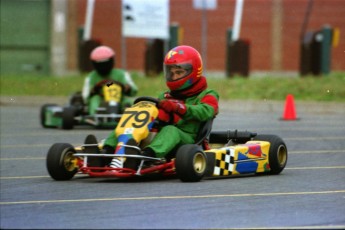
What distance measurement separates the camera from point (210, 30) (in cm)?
3441

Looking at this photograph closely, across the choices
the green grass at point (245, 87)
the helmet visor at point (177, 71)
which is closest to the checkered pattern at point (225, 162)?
the helmet visor at point (177, 71)

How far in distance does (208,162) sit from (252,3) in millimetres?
24742

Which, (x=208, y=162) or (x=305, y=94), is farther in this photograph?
(x=305, y=94)

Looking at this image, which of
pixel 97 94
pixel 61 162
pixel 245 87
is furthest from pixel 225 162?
pixel 245 87

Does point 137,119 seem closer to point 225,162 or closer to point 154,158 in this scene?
point 154,158

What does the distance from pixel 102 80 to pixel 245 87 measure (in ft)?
21.6

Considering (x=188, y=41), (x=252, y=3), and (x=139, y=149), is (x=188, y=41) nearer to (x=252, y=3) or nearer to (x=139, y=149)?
(x=252, y=3)

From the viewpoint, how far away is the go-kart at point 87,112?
1720cm

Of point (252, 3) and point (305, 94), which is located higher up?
point (252, 3)

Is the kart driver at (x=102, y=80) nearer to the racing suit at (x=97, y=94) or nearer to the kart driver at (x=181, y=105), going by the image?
the racing suit at (x=97, y=94)

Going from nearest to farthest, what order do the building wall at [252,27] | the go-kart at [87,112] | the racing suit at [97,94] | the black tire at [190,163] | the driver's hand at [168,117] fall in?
1. the black tire at [190,163]
2. the driver's hand at [168,117]
3. the go-kart at [87,112]
4. the racing suit at [97,94]
5. the building wall at [252,27]

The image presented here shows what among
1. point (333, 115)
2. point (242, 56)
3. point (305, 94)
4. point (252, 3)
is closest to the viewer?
point (333, 115)

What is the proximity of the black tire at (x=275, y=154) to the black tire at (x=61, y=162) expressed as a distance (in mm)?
1885

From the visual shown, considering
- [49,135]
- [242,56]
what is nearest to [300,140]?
[49,135]
